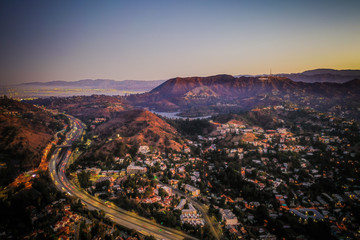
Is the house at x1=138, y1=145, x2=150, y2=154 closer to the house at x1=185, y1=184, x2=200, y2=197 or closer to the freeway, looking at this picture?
the freeway

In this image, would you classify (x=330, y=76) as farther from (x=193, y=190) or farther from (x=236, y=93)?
(x=193, y=190)

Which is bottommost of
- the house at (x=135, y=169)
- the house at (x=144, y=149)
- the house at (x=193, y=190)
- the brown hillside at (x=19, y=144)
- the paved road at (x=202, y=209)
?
the paved road at (x=202, y=209)

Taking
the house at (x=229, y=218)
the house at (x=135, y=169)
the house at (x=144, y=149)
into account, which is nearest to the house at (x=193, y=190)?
the house at (x=229, y=218)

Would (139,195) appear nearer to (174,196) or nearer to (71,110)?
(174,196)

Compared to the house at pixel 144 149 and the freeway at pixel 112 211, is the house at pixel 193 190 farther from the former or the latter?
the house at pixel 144 149

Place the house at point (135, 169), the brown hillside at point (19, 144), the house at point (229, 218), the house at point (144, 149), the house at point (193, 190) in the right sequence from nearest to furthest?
the house at point (229, 218) → the house at point (193, 190) → the brown hillside at point (19, 144) → the house at point (135, 169) → the house at point (144, 149)

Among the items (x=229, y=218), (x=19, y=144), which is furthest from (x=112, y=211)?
(x=19, y=144)

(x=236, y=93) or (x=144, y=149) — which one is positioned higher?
(x=236, y=93)

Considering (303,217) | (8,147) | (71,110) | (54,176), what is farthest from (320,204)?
(71,110)

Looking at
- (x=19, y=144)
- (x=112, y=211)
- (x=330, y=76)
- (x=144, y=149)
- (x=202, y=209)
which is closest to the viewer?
(x=112, y=211)

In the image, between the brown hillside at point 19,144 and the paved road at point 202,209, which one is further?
the brown hillside at point 19,144

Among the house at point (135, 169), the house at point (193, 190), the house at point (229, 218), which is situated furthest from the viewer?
the house at point (135, 169)
